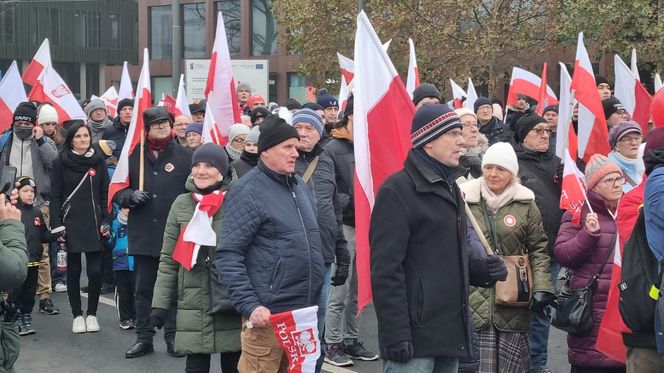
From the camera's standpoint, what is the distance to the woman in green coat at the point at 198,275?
6.05 meters

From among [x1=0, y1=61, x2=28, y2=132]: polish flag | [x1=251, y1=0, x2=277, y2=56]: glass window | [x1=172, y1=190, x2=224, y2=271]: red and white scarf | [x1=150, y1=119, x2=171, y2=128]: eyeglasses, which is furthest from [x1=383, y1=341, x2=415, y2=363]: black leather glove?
[x1=251, y1=0, x2=277, y2=56]: glass window

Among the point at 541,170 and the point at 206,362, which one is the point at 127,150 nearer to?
the point at 206,362

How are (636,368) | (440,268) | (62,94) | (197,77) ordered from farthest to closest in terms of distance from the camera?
(197,77), (62,94), (636,368), (440,268)

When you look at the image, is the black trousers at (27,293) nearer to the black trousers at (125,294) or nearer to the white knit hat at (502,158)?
the black trousers at (125,294)

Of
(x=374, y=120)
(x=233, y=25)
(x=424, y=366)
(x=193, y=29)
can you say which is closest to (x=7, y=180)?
(x=374, y=120)

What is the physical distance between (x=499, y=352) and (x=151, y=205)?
3.33m

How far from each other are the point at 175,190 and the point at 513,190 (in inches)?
123

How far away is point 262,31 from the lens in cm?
4972

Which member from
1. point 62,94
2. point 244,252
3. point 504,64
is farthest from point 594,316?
point 504,64

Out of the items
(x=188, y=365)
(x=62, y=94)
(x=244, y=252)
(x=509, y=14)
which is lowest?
(x=188, y=365)

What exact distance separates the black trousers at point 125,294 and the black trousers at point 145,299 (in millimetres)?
994

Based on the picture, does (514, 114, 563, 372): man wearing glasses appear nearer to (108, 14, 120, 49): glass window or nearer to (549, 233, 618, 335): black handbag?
(549, 233, 618, 335): black handbag

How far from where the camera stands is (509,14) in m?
27.0

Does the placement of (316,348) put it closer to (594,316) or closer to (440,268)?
(440,268)
